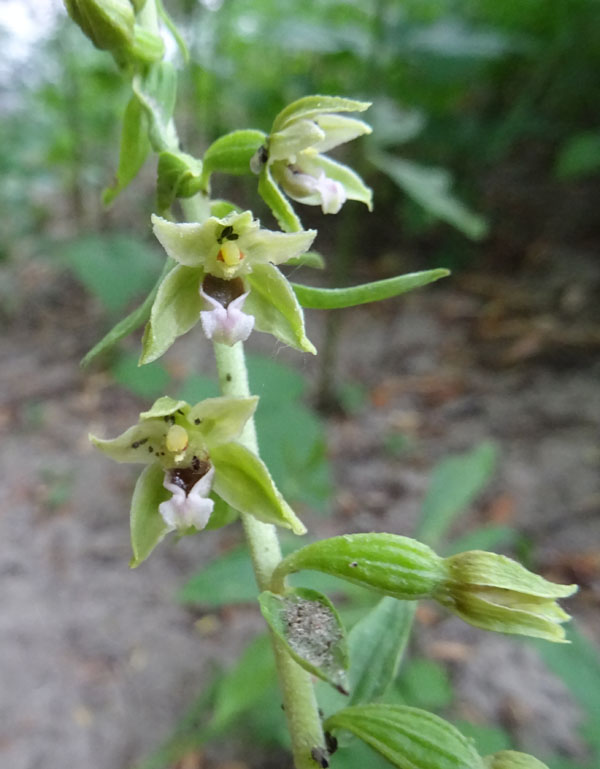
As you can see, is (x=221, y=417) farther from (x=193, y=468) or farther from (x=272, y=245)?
(x=272, y=245)

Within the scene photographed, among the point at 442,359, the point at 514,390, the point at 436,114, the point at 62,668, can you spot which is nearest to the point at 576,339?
the point at 514,390

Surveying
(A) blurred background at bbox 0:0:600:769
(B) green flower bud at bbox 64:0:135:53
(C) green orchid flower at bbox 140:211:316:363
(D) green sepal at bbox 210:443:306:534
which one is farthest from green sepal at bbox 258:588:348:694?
(B) green flower bud at bbox 64:0:135:53

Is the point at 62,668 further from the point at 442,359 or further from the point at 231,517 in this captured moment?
the point at 442,359

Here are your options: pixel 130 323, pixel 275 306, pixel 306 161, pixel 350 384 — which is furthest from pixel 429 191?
pixel 130 323

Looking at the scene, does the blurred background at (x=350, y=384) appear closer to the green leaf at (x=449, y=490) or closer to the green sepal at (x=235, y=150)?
the green leaf at (x=449, y=490)

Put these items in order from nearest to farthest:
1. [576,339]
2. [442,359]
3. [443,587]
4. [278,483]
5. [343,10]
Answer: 1. [443,587]
2. [278,483]
3. [576,339]
4. [442,359]
5. [343,10]

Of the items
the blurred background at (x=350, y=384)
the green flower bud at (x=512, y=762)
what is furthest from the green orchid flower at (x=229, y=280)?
the blurred background at (x=350, y=384)
